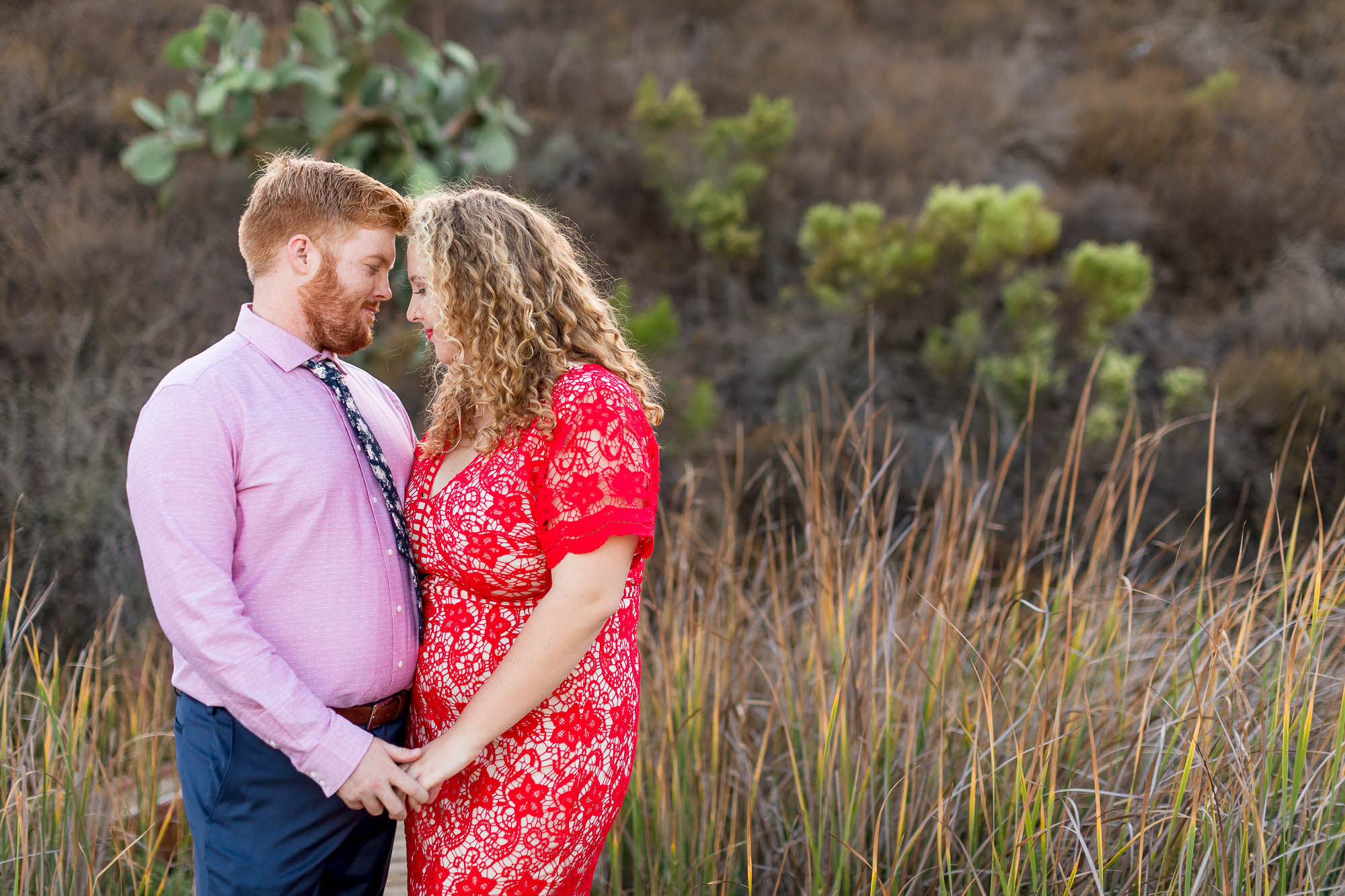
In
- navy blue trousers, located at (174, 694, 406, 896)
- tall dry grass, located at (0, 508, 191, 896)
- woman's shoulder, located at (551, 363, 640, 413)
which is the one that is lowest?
tall dry grass, located at (0, 508, 191, 896)

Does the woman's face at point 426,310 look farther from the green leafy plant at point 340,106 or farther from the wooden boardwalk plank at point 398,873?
the green leafy plant at point 340,106

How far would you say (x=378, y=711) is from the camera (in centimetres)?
174

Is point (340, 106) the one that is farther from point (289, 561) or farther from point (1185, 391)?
point (1185, 391)

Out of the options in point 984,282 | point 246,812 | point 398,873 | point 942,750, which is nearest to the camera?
point 246,812

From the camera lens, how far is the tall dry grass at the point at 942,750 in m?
1.89

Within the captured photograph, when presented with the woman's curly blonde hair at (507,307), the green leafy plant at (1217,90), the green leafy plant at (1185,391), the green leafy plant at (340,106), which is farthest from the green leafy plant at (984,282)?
the woman's curly blonde hair at (507,307)

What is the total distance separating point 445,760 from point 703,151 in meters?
7.93

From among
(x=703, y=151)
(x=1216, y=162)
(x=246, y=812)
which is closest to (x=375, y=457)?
(x=246, y=812)

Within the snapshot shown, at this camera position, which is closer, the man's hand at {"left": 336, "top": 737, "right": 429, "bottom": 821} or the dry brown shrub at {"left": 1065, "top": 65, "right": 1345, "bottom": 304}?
the man's hand at {"left": 336, "top": 737, "right": 429, "bottom": 821}

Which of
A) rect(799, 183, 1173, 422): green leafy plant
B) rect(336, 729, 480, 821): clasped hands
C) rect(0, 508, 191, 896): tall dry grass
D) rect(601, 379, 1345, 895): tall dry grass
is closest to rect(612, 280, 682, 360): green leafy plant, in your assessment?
rect(799, 183, 1173, 422): green leafy plant

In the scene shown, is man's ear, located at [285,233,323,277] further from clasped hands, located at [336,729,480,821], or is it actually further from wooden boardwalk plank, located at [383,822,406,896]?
wooden boardwalk plank, located at [383,822,406,896]

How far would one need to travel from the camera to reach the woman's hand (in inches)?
61.8

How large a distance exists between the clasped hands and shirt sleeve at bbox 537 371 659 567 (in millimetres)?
336

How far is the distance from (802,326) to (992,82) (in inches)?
210
